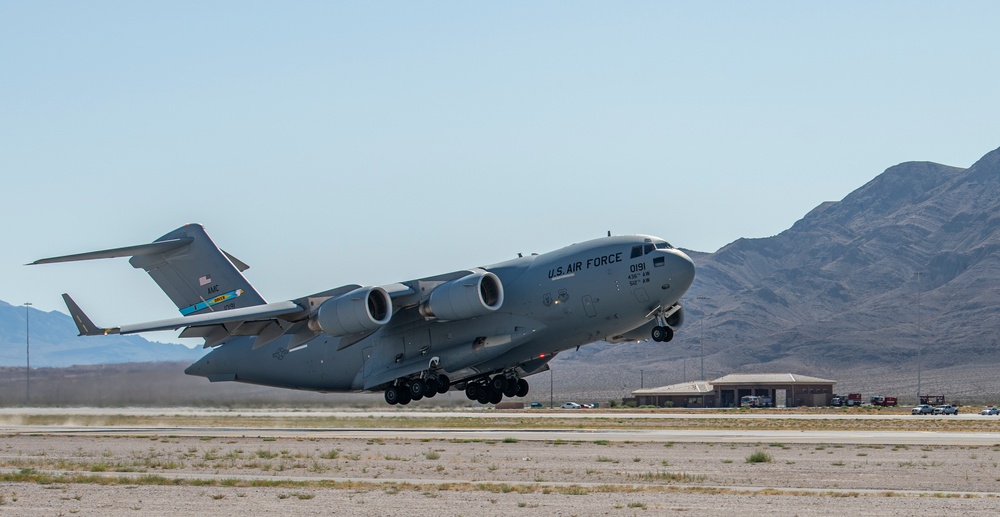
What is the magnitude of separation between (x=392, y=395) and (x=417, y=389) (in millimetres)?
1216

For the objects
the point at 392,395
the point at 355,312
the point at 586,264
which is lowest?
the point at 392,395

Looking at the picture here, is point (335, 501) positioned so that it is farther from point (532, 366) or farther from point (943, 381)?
point (943, 381)

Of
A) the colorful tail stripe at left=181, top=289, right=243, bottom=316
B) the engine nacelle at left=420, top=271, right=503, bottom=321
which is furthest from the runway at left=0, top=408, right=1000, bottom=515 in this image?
the colorful tail stripe at left=181, top=289, right=243, bottom=316

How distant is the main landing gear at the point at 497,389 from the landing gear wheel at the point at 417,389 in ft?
8.76

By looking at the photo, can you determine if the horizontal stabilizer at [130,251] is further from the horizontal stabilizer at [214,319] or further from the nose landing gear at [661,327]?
the nose landing gear at [661,327]

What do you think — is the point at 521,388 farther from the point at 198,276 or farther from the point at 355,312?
the point at 198,276

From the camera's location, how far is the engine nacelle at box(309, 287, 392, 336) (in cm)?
3719

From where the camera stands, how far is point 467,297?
37281 millimetres

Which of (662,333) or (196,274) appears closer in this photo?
(662,333)

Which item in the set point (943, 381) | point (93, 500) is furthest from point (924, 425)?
point (943, 381)

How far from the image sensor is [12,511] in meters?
18.8

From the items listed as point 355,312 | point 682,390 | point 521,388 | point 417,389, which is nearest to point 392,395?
point 417,389

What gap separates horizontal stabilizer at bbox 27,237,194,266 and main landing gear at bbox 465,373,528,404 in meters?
12.2

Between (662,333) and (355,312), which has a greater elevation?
(355,312)
